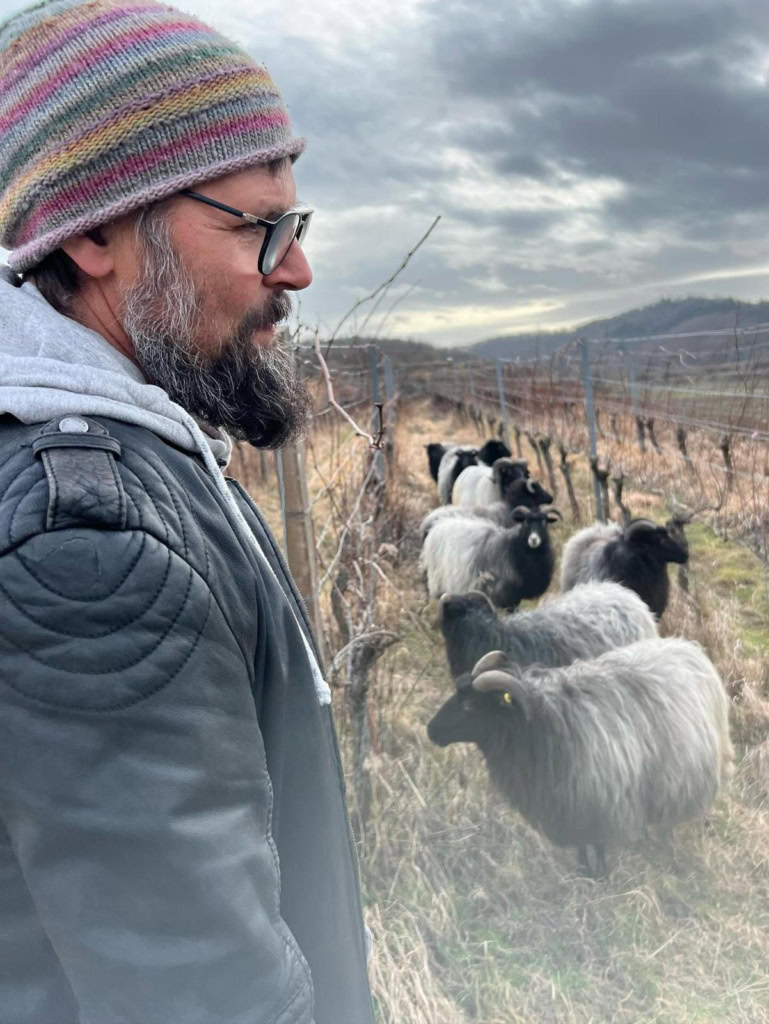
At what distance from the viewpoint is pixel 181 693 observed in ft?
2.73

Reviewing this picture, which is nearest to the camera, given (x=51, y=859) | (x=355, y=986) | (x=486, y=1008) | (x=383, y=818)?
(x=51, y=859)

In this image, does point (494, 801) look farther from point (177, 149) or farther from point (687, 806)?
point (177, 149)

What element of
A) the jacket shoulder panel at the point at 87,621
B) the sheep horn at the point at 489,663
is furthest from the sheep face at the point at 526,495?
the jacket shoulder panel at the point at 87,621

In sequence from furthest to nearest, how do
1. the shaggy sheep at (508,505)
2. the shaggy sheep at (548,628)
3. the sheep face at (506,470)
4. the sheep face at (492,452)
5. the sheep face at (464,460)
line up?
the sheep face at (464,460), the sheep face at (492,452), the sheep face at (506,470), the shaggy sheep at (508,505), the shaggy sheep at (548,628)

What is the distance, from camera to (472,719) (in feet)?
12.5

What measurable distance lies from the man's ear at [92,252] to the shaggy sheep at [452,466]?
31.7ft

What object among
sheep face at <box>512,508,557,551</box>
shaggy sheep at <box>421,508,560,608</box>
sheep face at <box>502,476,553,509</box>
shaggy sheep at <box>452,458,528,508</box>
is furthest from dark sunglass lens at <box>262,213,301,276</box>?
shaggy sheep at <box>452,458,528,508</box>

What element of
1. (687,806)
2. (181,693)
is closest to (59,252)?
(181,693)

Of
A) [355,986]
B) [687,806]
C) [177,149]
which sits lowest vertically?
[687,806]

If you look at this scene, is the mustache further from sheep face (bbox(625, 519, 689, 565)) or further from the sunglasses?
sheep face (bbox(625, 519, 689, 565))

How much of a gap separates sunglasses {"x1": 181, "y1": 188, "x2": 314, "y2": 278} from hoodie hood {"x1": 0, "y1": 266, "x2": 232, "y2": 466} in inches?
10.6

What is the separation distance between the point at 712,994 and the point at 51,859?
3183 mm

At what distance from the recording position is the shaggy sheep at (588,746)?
3719mm

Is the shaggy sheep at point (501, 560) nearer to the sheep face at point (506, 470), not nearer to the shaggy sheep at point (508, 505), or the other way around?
the shaggy sheep at point (508, 505)
